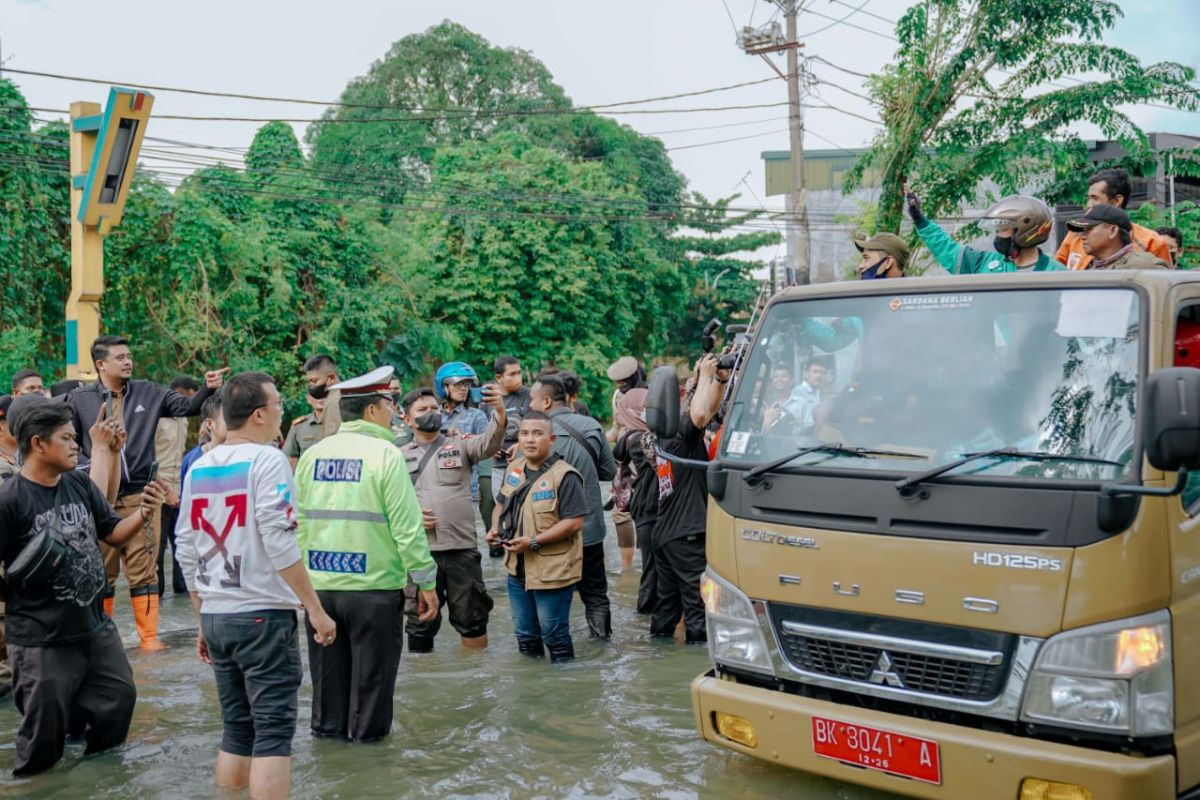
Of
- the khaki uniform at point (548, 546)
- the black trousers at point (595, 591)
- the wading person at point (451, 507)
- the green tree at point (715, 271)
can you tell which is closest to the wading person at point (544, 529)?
the khaki uniform at point (548, 546)

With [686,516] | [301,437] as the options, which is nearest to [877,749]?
[686,516]

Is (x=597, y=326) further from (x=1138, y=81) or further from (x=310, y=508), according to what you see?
(x=310, y=508)

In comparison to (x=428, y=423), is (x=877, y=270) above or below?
above

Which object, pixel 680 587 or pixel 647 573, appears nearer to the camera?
pixel 680 587

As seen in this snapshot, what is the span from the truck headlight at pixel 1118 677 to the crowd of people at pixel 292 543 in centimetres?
Result: 307

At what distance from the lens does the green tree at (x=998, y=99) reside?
18188 millimetres

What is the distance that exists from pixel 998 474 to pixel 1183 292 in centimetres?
109

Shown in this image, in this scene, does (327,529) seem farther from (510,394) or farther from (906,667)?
(510,394)

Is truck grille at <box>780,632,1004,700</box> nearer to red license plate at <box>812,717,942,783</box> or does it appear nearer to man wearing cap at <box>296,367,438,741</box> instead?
red license plate at <box>812,717,942,783</box>

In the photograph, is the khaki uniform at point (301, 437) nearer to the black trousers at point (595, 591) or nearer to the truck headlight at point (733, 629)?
the black trousers at point (595, 591)

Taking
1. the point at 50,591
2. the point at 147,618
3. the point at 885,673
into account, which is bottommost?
the point at 147,618

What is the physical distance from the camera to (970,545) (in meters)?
4.16

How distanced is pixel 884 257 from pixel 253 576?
141 inches

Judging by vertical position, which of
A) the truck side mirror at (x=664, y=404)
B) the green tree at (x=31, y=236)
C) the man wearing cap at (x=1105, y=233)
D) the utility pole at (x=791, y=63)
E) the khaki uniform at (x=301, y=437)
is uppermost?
the utility pole at (x=791, y=63)
